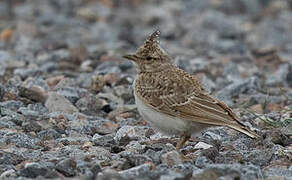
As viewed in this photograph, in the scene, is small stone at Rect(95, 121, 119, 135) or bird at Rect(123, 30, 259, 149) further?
small stone at Rect(95, 121, 119, 135)

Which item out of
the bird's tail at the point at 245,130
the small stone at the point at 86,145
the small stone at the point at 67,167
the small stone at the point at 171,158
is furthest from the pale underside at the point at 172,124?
the small stone at the point at 67,167

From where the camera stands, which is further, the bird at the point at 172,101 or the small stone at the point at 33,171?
the bird at the point at 172,101

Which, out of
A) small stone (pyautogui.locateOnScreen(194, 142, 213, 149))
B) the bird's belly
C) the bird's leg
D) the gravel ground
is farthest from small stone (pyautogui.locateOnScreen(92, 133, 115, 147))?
small stone (pyautogui.locateOnScreen(194, 142, 213, 149))

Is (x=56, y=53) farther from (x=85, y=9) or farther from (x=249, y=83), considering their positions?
(x=85, y=9)

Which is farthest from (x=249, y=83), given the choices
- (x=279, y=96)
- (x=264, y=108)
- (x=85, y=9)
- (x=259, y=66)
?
(x=85, y=9)

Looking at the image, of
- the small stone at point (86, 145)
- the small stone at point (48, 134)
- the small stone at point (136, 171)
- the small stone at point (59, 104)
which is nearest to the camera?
the small stone at point (136, 171)

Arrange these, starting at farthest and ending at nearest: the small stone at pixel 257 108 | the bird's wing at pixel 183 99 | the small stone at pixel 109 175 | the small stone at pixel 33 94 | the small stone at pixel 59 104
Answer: the small stone at pixel 33 94
the small stone at pixel 257 108
the small stone at pixel 59 104
the bird's wing at pixel 183 99
the small stone at pixel 109 175

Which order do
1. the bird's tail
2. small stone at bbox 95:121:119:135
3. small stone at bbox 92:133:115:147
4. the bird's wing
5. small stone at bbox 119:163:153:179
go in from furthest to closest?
small stone at bbox 95:121:119:135, small stone at bbox 92:133:115:147, the bird's wing, the bird's tail, small stone at bbox 119:163:153:179

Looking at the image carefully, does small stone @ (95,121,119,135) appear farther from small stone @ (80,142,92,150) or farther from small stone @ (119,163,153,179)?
small stone @ (119,163,153,179)

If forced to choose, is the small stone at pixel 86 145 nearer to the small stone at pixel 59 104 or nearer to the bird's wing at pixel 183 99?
the bird's wing at pixel 183 99
